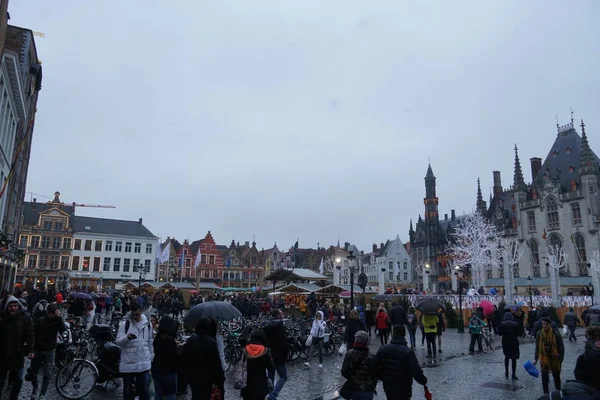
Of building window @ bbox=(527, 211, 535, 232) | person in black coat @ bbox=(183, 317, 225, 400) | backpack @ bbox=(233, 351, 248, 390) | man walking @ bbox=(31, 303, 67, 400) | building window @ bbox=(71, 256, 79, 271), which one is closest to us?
person in black coat @ bbox=(183, 317, 225, 400)

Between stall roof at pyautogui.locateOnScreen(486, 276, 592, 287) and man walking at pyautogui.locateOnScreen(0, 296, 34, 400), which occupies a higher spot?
stall roof at pyautogui.locateOnScreen(486, 276, 592, 287)

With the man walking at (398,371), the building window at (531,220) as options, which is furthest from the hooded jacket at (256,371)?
the building window at (531,220)

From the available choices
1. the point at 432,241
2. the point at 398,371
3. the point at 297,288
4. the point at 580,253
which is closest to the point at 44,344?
the point at 398,371

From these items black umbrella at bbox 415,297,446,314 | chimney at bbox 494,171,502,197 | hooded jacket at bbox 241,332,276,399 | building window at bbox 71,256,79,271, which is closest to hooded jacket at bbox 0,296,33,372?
hooded jacket at bbox 241,332,276,399

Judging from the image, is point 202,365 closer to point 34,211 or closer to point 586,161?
point 586,161

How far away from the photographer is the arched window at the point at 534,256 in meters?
55.2

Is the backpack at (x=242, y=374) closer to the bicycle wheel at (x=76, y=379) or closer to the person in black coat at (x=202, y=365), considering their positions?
the person in black coat at (x=202, y=365)

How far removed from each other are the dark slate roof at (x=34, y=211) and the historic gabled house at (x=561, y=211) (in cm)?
6565

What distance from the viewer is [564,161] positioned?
56688mm

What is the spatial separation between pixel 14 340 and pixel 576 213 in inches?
2345

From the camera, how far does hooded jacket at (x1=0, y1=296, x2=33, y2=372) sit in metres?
Answer: 7.27

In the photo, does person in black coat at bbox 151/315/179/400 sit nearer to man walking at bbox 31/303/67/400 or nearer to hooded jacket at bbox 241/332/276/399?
hooded jacket at bbox 241/332/276/399

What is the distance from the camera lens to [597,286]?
31609 millimetres

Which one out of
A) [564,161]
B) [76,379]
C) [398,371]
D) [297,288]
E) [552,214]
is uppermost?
[564,161]
